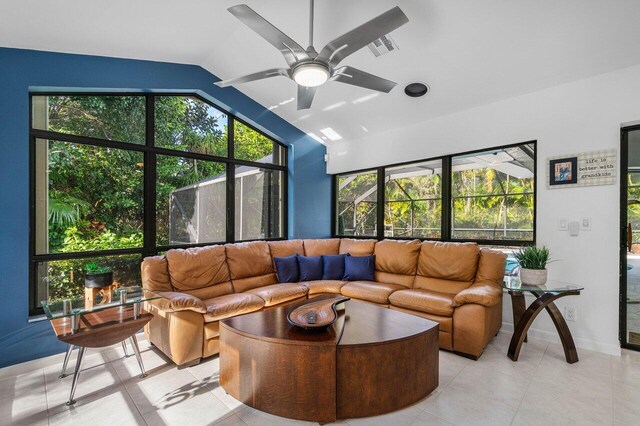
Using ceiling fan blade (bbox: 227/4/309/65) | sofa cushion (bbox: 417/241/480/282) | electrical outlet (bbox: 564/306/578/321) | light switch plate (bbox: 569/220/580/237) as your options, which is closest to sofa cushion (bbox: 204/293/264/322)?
sofa cushion (bbox: 417/241/480/282)

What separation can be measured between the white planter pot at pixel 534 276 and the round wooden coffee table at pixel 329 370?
4.45ft

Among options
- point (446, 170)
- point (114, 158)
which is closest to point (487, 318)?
point (446, 170)

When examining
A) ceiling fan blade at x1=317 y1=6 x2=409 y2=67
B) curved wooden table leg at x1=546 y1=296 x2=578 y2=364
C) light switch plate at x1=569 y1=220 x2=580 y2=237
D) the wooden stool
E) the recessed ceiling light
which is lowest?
curved wooden table leg at x1=546 y1=296 x2=578 y2=364

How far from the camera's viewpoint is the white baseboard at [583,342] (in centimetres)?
284

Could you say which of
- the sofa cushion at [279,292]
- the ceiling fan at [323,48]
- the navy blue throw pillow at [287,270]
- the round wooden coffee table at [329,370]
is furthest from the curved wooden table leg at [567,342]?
the navy blue throw pillow at [287,270]

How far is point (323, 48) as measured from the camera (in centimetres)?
201

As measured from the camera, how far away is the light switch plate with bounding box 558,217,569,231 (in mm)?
3102

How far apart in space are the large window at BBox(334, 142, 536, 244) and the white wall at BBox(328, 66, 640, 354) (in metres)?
0.21

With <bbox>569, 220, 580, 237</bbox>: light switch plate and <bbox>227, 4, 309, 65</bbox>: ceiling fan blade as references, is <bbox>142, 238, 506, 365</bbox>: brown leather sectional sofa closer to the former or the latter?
<bbox>569, 220, 580, 237</bbox>: light switch plate

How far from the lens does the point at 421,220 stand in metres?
4.41

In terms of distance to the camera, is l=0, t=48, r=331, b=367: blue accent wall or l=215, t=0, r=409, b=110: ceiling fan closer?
l=215, t=0, r=409, b=110: ceiling fan

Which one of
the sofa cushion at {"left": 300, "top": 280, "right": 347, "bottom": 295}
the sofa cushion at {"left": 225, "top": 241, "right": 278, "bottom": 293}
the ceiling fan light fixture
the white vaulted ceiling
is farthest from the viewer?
the sofa cushion at {"left": 300, "top": 280, "right": 347, "bottom": 295}

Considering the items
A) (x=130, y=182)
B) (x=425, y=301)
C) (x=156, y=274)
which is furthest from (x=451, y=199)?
(x=130, y=182)

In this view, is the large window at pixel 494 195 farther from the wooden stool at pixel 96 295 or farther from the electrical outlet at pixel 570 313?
the wooden stool at pixel 96 295
